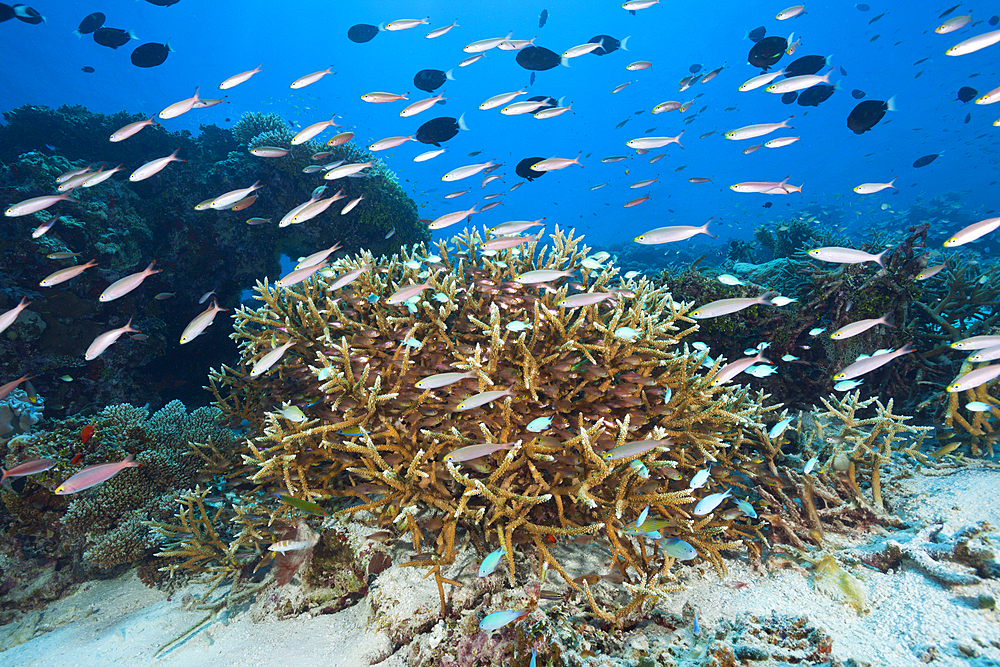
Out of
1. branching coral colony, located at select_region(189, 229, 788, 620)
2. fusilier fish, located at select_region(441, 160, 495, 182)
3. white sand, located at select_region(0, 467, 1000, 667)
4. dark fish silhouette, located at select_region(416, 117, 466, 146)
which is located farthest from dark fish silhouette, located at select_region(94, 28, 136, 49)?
white sand, located at select_region(0, 467, 1000, 667)

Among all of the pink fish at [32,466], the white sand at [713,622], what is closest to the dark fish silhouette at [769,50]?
the white sand at [713,622]

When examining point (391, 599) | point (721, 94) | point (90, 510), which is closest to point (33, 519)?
point (90, 510)

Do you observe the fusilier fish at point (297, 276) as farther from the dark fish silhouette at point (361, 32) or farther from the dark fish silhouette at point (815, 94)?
the dark fish silhouette at point (815, 94)

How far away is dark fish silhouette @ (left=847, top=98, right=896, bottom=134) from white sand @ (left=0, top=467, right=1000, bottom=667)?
4.84m

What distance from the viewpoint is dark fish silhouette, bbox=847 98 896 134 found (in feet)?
17.0

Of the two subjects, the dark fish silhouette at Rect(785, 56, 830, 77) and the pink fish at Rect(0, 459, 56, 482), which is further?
the dark fish silhouette at Rect(785, 56, 830, 77)

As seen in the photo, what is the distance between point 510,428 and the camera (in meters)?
2.64

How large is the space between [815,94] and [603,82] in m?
99.4

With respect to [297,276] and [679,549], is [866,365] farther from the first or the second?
[297,276]

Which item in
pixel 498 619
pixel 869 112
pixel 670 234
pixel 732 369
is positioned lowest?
pixel 498 619

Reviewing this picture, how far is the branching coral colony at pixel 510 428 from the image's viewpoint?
2496 millimetres

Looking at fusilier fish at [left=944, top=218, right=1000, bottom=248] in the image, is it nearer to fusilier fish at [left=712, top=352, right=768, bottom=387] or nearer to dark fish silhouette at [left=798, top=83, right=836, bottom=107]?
fusilier fish at [left=712, top=352, right=768, bottom=387]

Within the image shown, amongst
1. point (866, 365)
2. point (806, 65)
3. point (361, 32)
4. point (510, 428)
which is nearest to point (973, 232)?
point (866, 365)

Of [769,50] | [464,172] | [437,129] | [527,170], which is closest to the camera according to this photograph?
[464,172]
